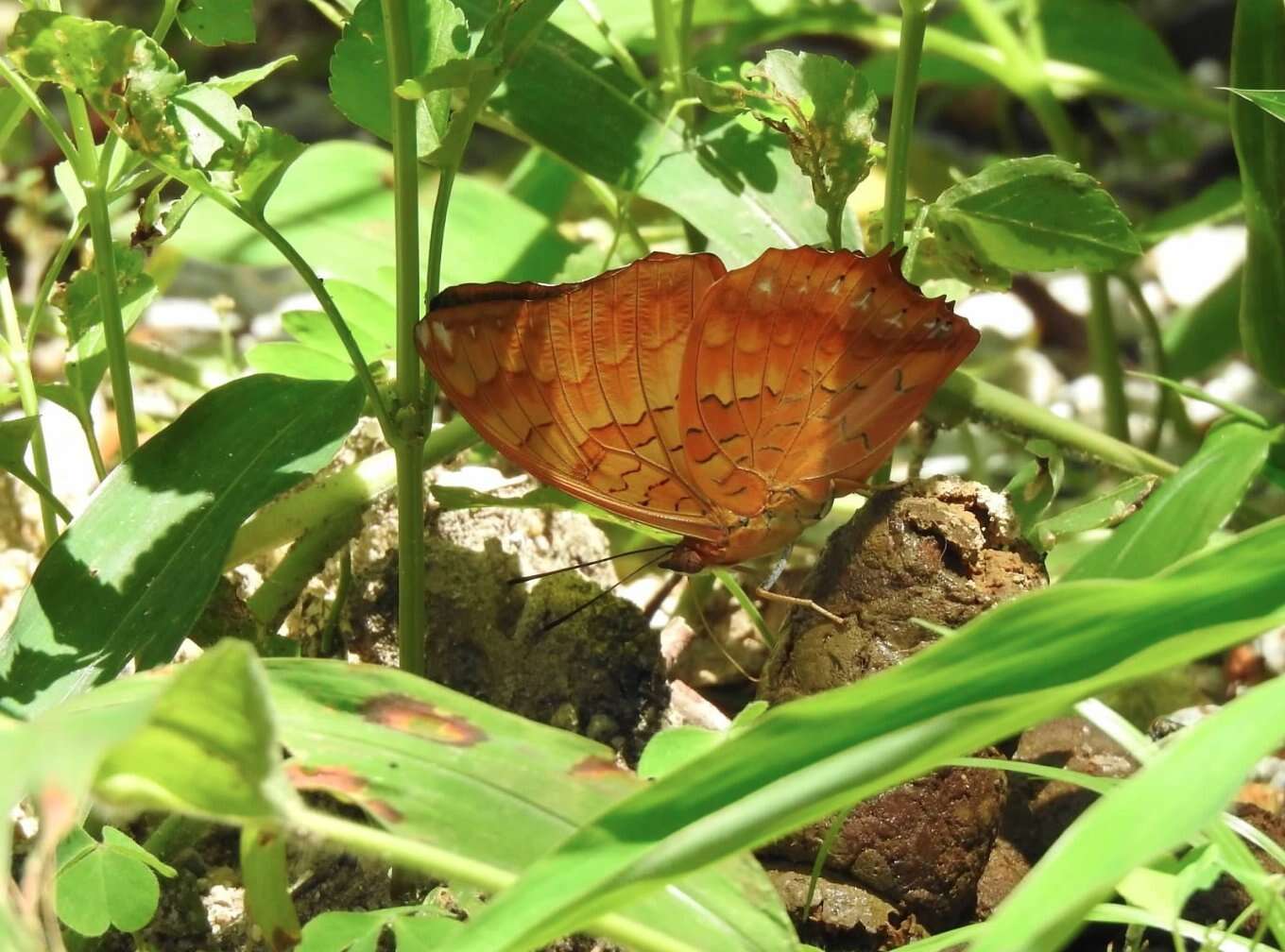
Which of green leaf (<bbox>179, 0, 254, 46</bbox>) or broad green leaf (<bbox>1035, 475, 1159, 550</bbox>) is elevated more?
green leaf (<bbox>179, 0, 254, 46</bbox>)

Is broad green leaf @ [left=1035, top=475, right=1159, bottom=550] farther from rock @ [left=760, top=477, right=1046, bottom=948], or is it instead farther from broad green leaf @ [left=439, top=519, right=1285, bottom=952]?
broad green leaf @ [left=439, top=519, right=1285, bottom=952]

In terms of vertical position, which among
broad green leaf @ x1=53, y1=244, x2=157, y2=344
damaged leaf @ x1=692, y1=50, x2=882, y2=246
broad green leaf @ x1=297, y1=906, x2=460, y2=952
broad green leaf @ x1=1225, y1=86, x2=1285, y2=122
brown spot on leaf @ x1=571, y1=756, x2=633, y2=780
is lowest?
broad green leaf @ x1=297, y1=906, x2=460, y2=952

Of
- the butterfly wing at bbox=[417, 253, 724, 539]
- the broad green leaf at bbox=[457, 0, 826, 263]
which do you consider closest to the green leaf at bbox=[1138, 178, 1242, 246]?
the broad green leaf at bbox=[457, 0, 826, 263]

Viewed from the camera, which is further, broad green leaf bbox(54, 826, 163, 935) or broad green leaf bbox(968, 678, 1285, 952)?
broad green leaf bbox(54, 826, 163, 935)

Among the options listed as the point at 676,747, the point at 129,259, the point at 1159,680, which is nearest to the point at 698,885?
the point at 676,747

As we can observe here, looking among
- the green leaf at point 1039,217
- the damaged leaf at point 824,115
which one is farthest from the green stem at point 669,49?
the green leaf at point 1039,217

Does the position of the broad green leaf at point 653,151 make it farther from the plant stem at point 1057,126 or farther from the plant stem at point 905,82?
the plant stem at point 1057,126

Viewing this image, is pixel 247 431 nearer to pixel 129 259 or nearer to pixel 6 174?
pixel 129 259
